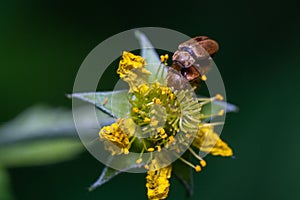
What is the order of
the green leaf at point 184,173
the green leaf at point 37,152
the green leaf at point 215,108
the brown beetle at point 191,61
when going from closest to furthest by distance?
the brown beetle at point 191,61
the green leaf at point 184,173
the green leaf at point 215,108
the green leaf at point 37,152

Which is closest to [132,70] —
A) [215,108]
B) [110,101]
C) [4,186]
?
[110,101]

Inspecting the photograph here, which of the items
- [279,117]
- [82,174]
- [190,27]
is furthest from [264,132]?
[82,174]

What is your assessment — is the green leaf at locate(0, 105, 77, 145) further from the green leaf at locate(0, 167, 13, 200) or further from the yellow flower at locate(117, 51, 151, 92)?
the yellow flower at locate(117, 51, 151, 92)

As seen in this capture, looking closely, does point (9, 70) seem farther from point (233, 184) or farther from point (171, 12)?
point (233, 184)

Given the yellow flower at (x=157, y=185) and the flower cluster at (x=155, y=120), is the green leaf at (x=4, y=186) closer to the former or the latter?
the flower cluster at (x=155, y=120)

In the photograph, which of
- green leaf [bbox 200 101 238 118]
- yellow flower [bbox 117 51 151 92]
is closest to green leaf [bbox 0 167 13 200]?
yellow flower [bbox 117 51 151 92]

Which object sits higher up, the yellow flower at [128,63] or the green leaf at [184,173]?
the yellow flower at [128,63]

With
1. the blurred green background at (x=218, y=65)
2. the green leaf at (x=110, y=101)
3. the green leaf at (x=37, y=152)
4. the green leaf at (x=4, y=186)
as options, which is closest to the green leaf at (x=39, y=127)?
the green leaf at (x=37, y=152)
